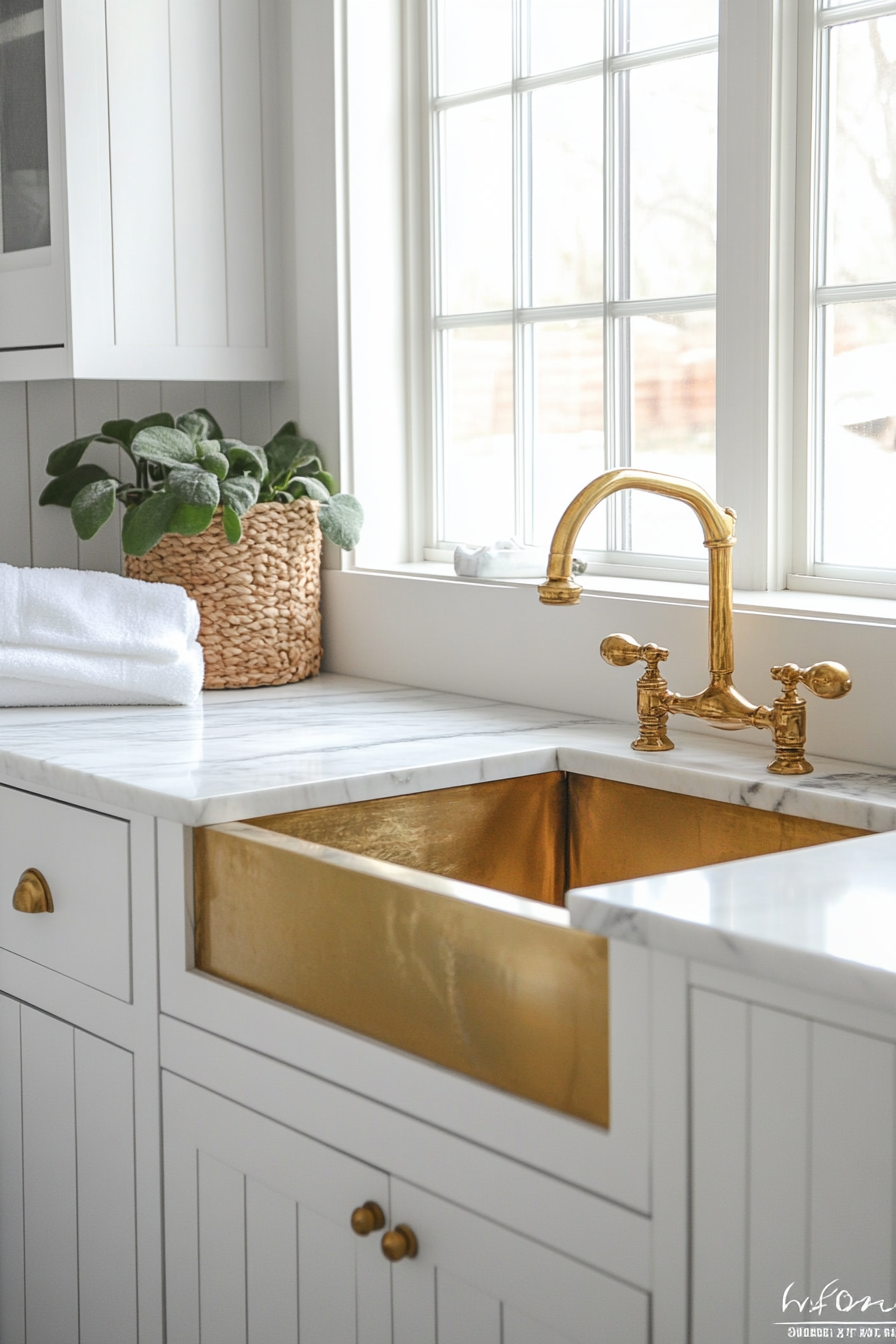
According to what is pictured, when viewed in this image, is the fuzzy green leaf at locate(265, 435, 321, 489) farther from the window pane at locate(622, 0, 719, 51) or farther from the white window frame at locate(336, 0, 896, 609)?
the window pane at locate(622, 0, 719, 51)

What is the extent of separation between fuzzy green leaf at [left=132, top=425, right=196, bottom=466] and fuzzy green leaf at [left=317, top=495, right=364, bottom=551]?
0.20m

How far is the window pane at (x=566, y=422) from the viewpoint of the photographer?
194cm

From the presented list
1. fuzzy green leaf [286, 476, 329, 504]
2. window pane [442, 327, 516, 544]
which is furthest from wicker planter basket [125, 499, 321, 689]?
window pane [442, 327, 516, 544]

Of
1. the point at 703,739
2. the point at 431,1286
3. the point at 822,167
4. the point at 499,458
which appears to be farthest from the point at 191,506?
the point at 431,1286

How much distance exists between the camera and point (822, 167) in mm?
1619

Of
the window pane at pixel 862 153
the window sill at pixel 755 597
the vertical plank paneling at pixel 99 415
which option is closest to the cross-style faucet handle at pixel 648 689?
the window sill at pixel 755 597

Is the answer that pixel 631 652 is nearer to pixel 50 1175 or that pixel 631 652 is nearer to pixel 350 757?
pixel 350 757

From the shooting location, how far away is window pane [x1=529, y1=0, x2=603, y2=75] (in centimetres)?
189

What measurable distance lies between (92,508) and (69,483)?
0.81 feet

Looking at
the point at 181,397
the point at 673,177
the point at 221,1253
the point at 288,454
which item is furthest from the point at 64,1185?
the point at 673,177

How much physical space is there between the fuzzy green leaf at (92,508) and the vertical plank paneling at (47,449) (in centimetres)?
33

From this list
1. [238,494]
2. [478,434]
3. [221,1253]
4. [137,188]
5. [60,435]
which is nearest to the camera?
[221,1253]

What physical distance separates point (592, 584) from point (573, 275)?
0.44 meters

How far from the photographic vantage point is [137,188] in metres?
2.00
